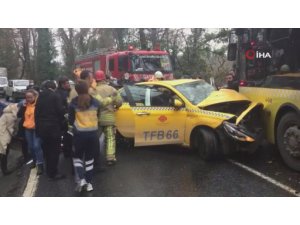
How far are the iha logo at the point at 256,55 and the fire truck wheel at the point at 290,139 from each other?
1159mm

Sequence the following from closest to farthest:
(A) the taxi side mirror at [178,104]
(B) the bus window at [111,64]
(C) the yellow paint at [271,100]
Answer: (C) the yellow paint at [271,100], (A) the taxi side mirror at [178,104], (B) the bus window at [111,64]

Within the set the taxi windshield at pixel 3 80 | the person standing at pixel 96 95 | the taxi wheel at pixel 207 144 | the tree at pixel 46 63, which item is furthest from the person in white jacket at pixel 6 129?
the taxi windshield at pixel 3 80

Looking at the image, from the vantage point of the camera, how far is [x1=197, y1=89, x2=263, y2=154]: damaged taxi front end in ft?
20.0

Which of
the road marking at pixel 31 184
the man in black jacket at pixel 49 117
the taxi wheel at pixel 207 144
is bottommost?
the road marking at pixel 31 184

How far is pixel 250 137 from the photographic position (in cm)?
604

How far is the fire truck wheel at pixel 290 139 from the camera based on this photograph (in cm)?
553

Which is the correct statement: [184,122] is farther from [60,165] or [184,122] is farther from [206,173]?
[60,165]

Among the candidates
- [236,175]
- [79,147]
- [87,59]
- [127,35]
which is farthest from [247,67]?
[87,59]

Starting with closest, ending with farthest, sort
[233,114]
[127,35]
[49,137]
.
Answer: [49,137] → [233,114] → [127,35]

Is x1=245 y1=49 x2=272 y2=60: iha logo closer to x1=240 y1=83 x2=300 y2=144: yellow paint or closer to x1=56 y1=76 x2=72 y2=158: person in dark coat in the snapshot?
x1=240 y1=83 x2=300 y2=144: yellow paint

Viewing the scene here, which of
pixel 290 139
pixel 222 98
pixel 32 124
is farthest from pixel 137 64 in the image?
pixel 290 139

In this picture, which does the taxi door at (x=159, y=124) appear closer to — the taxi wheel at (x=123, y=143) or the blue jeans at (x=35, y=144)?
the taxi wheel at (x=123, y=143)

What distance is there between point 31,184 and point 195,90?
337 cm

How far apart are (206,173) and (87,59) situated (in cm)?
1539
